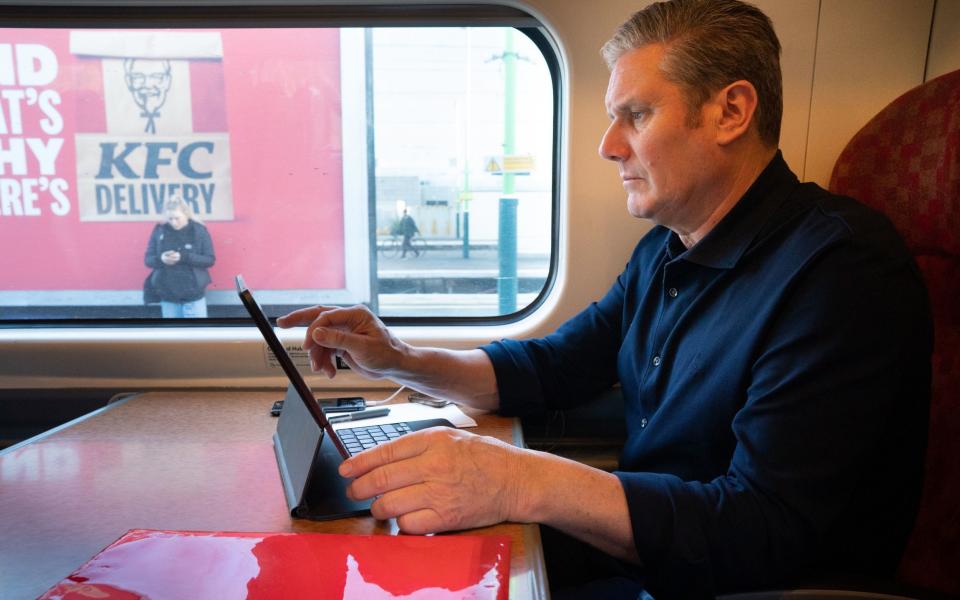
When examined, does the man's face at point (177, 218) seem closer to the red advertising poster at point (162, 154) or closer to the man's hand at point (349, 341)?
the red advertising poster at point (162, 154)

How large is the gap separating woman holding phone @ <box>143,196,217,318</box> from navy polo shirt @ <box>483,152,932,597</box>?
1.56 m

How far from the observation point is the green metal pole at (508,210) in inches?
80.0

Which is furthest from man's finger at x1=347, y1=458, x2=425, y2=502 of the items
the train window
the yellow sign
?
the yellow sign

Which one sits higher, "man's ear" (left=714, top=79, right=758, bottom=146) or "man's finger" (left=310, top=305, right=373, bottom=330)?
"man's ear" (left=714, top=79, right=758, bottom=146)

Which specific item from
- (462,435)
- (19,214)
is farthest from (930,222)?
(19,214)

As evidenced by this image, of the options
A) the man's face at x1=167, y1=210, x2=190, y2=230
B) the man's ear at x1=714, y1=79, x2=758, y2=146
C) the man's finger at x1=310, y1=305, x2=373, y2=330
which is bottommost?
the man's finger at x1=310, y1=305, x2=373, y2=330

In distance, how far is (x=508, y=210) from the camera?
214 cm

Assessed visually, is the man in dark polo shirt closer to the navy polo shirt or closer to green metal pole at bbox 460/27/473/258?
the navy polo shirt

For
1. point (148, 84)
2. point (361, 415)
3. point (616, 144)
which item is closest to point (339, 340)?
point (361, 415)

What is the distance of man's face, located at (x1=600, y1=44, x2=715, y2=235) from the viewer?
1.23m

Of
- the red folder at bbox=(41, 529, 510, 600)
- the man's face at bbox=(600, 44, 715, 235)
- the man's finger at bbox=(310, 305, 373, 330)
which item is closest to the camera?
the red folder at bbox=(41, 529, 510, 600)

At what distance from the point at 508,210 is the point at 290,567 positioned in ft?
4.84

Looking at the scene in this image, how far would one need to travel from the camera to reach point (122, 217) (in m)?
2.20

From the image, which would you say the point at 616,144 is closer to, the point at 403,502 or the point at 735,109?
the point at 735,109
